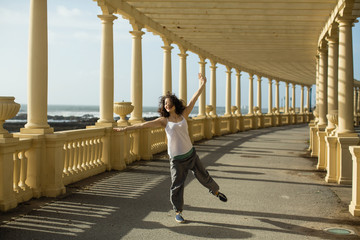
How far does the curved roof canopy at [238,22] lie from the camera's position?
40.4 ft

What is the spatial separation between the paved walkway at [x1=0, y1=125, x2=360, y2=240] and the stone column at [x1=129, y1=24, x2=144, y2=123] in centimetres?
351

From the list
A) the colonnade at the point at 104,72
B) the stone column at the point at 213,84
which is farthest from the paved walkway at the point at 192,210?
the stone column at the point at 213,84

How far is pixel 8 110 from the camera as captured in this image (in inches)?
277

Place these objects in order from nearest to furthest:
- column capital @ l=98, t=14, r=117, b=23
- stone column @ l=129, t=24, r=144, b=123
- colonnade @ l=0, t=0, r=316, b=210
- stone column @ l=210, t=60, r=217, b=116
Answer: colonnade @ l=0, t=0, r=316, b=210, column capital @ l=98, t=14, r=117, b=23, stone column @ l=129, t=24, r=144, b=123, stone column @ l=210, t=60, r=217, b=116

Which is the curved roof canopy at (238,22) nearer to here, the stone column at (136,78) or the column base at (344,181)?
the stone column at (136,78)

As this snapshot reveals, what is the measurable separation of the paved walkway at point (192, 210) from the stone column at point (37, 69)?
1477 mm

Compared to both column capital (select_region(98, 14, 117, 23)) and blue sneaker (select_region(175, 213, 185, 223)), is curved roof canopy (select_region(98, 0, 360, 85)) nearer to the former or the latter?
column capital (select_region(98, 14, 117, 23))

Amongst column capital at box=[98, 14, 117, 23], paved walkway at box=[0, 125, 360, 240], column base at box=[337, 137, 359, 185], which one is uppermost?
column capital at box=[98, 14, 117, 23]

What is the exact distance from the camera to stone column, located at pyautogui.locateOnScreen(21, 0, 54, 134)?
26.9ft

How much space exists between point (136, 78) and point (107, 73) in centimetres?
263

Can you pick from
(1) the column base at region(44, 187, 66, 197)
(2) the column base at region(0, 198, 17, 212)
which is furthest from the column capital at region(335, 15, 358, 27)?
(2) the column base at region(0, 198, 17, 212)

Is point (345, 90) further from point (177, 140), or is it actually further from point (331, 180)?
point (177, 140)

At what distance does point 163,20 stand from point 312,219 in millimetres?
9935

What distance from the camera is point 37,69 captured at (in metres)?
8.30
